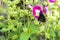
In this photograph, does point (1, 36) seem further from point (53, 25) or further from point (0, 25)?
point (53, 25)

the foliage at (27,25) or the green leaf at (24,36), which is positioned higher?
the foliage at (27,25)

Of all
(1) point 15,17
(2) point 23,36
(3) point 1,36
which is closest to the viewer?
(2) point 23,36

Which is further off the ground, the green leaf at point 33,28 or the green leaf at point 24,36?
the green leaf at point 33,28

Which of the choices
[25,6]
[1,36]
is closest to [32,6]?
[25,6]

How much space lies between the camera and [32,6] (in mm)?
1735

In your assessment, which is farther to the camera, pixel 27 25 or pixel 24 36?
pixel 27 25

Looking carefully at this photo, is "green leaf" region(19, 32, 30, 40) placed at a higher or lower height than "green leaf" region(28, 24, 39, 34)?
lower

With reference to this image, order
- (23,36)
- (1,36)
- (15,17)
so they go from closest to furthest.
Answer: (23,36) < (15,17) < (1,36)

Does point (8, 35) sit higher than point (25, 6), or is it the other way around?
point (25, 6)

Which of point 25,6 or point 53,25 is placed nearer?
point 53,25

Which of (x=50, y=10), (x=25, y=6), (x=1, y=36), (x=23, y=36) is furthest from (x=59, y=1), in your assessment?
(x=1, y=36)

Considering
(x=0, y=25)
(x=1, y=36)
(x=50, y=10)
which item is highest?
(x=50, y=10)

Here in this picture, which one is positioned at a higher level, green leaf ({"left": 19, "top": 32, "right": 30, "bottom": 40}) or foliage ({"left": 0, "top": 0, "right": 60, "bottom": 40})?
foliage ({"left": 0, "top": 0, "right": 60, "bottom": 40})

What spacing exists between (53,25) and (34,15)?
164 mm
